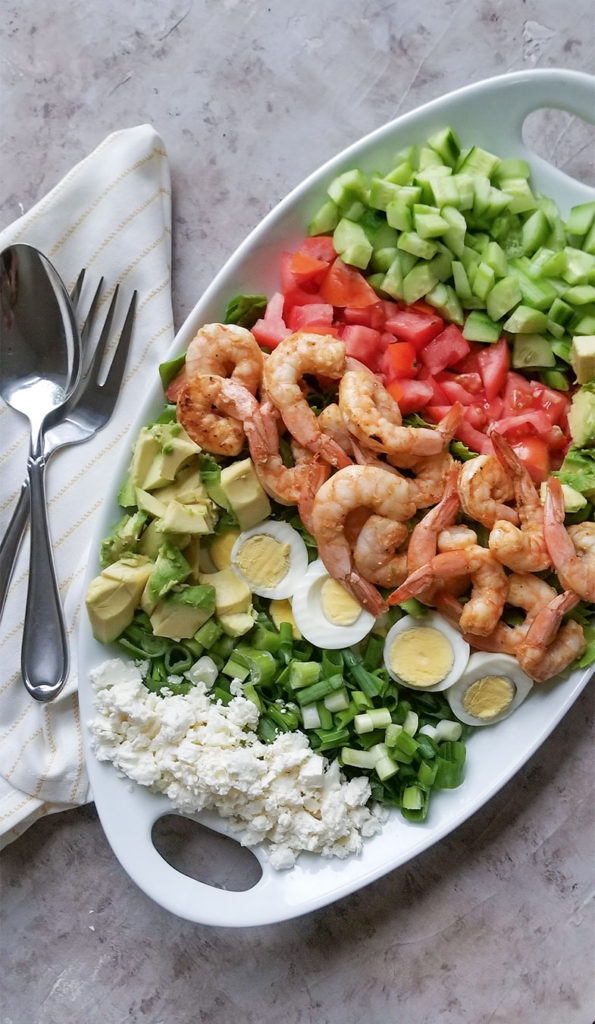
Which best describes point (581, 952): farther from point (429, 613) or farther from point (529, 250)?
point (529, 250)

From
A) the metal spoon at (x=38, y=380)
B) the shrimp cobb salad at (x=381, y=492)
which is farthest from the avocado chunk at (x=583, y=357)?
the metal spoon at (x=38, y=380)

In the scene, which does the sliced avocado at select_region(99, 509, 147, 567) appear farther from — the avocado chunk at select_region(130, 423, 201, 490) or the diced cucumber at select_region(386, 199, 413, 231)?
the diced cucumber at select_region(386, 199, 413, 231)

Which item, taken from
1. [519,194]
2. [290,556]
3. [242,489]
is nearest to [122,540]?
[242,489]

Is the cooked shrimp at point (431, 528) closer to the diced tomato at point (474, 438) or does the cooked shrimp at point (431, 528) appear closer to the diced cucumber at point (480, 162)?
the diced tomato at point (474, 438)

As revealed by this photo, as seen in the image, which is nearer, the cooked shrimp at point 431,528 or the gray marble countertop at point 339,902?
the cooked shrimp at point 431,528

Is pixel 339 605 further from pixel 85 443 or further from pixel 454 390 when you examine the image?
pixel 85 443

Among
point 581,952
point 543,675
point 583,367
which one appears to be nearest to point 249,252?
point 583,367
